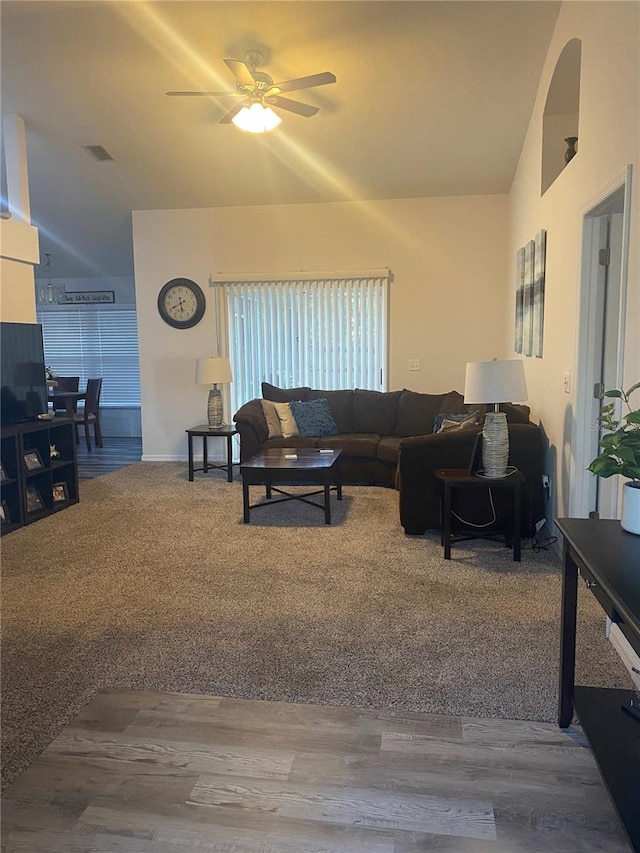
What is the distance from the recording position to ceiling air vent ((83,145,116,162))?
5641 millimetres

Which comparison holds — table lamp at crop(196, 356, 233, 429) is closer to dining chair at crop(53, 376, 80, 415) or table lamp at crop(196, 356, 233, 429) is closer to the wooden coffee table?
the wooden coffee table

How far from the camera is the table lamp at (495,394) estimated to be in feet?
12.2

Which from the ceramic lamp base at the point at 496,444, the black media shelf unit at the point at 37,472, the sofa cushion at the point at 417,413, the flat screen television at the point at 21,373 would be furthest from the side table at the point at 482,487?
the flat screen television at the point at 21,373

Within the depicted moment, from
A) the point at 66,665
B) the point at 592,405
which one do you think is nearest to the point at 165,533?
the point at 66,665

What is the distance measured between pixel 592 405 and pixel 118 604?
9.43ft

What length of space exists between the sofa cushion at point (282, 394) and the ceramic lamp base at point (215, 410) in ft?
1.66

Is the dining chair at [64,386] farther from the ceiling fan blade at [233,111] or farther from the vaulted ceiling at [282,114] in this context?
the ceiling fan blade at [233,111]

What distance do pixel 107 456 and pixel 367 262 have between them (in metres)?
4.08

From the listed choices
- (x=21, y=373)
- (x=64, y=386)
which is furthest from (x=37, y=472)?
(x=64, y=386)

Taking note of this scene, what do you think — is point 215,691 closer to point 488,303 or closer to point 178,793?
point 178,793

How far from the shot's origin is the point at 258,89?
3955mm

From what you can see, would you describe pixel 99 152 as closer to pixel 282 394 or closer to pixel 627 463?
pixel 282 394

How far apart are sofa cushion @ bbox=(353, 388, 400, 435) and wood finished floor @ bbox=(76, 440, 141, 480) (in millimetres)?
2800

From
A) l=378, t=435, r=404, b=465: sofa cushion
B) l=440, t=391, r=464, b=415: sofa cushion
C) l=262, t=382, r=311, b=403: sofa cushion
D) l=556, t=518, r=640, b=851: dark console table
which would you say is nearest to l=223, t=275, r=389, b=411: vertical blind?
l=262, t=382, r=311, b=403: sofa cushion
